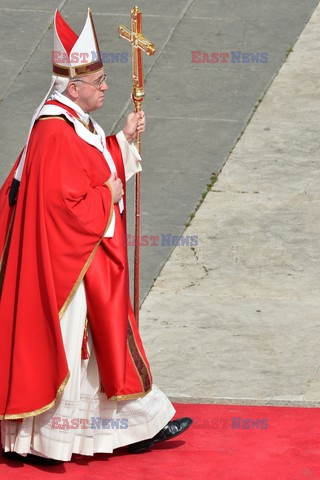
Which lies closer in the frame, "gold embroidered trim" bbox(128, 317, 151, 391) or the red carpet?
the red carpet

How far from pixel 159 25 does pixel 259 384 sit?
5.81 metres

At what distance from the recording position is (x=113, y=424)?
732 centimetres

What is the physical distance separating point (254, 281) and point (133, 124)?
9.67 ft

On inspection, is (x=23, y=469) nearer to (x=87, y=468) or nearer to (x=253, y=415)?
(x=87, y=468)

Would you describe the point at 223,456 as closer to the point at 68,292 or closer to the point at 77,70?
the point at 68,292

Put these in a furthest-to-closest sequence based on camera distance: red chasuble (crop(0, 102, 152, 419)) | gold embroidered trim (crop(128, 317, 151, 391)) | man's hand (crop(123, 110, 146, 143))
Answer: man's hand (crop(123, 110, 146, 143)) < gold embroidered trim (crop(128, 317, 151, 391)) < red chasuble (crop(0, 102, 152, 419))

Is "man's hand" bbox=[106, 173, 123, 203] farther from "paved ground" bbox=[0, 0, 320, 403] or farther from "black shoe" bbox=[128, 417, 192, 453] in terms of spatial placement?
"paved ground" bbox=[0, 0, 320, 403]

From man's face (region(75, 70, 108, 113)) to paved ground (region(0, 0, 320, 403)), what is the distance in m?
1.97

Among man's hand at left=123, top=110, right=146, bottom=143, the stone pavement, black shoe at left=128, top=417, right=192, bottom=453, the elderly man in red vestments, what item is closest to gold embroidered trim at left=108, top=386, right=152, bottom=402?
the elderly man in red vestments

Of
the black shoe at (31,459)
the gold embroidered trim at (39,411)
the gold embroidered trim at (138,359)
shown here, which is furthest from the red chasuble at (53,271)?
the black shoe at (31,459)

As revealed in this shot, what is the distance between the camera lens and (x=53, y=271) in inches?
277

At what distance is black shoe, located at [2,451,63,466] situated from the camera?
7246 millimetres

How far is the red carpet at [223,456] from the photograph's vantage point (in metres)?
7.18

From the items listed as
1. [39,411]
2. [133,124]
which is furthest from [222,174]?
[39,411]
